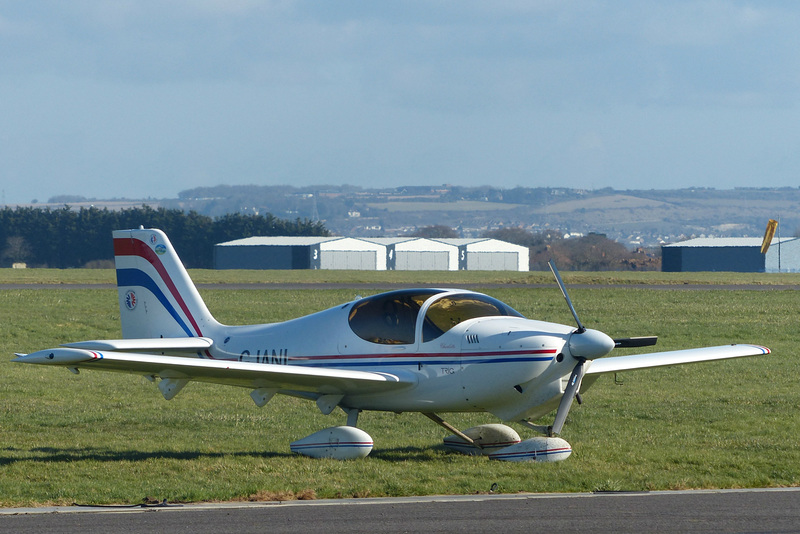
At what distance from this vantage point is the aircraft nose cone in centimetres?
1152

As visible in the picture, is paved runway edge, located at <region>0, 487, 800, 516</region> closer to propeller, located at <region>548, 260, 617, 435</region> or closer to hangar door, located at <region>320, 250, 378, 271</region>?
propeller, located at <region>548, 260, 617, 435</region>

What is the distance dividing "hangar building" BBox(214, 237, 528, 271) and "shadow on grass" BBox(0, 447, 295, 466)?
103837 millimetres

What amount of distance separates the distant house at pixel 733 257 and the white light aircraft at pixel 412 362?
354 ft

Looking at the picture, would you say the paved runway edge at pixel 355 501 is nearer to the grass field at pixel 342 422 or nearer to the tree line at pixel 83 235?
the grass field at pixel 342 422

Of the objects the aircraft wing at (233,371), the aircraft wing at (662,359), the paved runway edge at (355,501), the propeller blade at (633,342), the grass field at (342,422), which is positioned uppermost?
the propeller blade at (633,342)

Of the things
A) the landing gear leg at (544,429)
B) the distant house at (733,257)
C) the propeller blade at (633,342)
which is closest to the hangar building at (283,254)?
the distant house at (733,257)

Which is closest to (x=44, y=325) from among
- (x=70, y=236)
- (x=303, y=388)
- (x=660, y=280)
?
(x=303, y=388)

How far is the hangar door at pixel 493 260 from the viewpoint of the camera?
135500mm

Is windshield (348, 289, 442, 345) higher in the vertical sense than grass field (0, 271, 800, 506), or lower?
higher

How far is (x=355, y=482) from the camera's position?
10930 millimetres

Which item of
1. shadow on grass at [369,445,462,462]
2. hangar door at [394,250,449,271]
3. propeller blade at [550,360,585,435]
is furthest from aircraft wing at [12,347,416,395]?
hangar door at [394,250,449,271]

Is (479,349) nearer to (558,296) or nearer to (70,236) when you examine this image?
(558,296)

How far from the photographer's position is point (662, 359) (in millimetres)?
14273

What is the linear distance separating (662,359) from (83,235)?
415 ft
